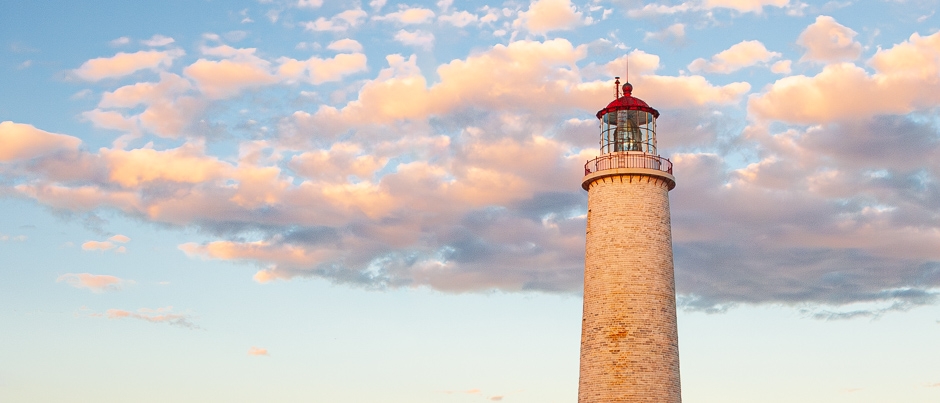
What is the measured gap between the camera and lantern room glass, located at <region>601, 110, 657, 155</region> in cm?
5128

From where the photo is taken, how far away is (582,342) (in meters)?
49.0

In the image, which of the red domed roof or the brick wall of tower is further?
the red domed roof

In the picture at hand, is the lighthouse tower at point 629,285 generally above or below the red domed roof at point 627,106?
below

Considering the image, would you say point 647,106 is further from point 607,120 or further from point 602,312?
point 602,312

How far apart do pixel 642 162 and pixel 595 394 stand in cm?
1078

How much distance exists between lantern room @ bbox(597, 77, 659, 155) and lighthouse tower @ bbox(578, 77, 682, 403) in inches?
17.4

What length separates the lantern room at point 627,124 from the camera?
51.3 meters

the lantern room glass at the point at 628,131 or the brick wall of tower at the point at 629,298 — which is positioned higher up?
the lantern room glass at the point at 628,131

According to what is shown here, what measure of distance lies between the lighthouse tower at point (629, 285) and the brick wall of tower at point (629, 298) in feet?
0.14

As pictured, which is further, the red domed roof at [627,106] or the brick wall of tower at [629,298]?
the red domed roof at [627,106]

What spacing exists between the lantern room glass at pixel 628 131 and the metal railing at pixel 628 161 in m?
0.81

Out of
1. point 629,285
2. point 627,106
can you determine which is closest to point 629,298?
point 629,285

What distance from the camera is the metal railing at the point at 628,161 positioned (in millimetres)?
49906

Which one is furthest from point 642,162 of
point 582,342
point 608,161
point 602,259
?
Answer: point 582,342
